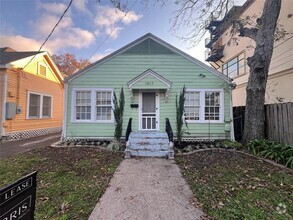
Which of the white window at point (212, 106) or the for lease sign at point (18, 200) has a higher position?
the white window at point (212, 106)

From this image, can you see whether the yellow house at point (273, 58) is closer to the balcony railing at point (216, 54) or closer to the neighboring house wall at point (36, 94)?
Result: the balcony railing at point (216, 54)

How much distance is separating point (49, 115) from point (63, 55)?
56.7 ft

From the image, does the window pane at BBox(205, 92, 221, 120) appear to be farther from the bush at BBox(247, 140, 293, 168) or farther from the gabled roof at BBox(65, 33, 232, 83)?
the bush at BBox(247, 140, 293, 168)

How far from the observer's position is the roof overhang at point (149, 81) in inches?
331

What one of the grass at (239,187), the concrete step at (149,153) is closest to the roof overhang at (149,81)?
the concrete step at (149,153)

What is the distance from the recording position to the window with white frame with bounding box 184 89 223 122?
8797 mm

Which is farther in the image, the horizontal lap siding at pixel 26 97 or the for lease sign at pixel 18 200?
the horizontal lap siding at pixel 26 97

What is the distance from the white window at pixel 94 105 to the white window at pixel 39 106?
4760 millimetres

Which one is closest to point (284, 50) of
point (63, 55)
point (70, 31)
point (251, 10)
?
point (251, 10)

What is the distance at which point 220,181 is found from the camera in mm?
4199

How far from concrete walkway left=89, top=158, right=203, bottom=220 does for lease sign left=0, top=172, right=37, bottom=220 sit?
1598mm

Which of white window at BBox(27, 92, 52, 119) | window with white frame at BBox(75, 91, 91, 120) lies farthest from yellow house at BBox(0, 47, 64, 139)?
window with white frame at BBox(75, 91, 91, 120)

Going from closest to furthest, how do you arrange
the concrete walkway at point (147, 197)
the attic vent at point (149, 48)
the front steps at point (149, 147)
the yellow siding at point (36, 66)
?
1. the concrete walkway at point (147, 197)
2. the front steps at point (149, 147)
3. the attic vent at point (149, 48)
4. the yellow siding at point (36, 66)

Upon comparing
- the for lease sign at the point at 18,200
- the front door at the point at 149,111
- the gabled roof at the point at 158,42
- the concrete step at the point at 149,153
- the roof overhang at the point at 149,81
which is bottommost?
the concrete step at the point at 149,153
